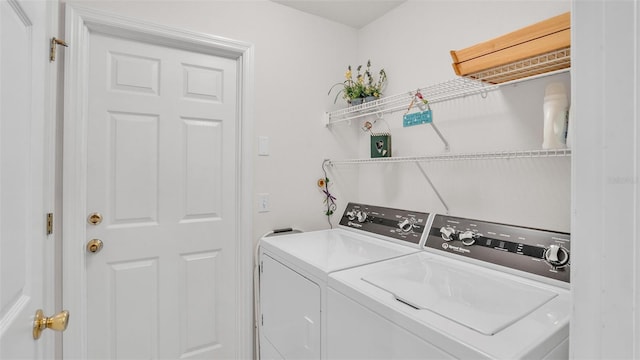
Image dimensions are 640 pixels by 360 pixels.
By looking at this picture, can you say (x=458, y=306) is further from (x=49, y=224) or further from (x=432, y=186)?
(x=49, y=224)

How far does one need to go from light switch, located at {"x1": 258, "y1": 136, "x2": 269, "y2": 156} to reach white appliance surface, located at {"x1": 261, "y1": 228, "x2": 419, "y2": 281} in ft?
1.84

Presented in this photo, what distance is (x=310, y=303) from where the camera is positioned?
1.32 m

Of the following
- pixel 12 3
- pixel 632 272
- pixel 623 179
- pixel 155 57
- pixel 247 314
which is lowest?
pixel 247 314

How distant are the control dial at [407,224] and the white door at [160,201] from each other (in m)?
1.05

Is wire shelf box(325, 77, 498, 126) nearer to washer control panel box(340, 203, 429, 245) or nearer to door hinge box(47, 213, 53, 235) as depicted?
washer control panel box(340, 203, 429, 245)

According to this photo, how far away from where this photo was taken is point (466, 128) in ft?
5.38

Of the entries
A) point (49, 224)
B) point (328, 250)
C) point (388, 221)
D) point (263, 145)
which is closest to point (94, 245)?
point (49, 224)

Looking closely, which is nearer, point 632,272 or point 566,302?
point 632,272

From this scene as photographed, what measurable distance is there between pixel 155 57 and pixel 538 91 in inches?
78.7

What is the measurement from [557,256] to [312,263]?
95 centimetres

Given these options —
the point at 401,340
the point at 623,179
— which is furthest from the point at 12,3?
the point at 401,340

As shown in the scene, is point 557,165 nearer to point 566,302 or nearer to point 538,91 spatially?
point 538,91

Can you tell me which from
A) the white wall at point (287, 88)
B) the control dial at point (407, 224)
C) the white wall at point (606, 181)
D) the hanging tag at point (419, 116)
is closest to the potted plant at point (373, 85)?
the white wall at point (287, 88)

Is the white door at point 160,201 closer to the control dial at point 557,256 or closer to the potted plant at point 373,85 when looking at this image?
the potted plant at point 373,85
